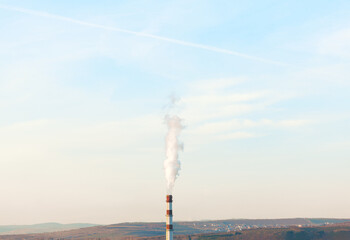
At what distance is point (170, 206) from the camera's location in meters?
124

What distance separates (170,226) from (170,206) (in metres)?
5.09

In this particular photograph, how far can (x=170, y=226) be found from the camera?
124 m
